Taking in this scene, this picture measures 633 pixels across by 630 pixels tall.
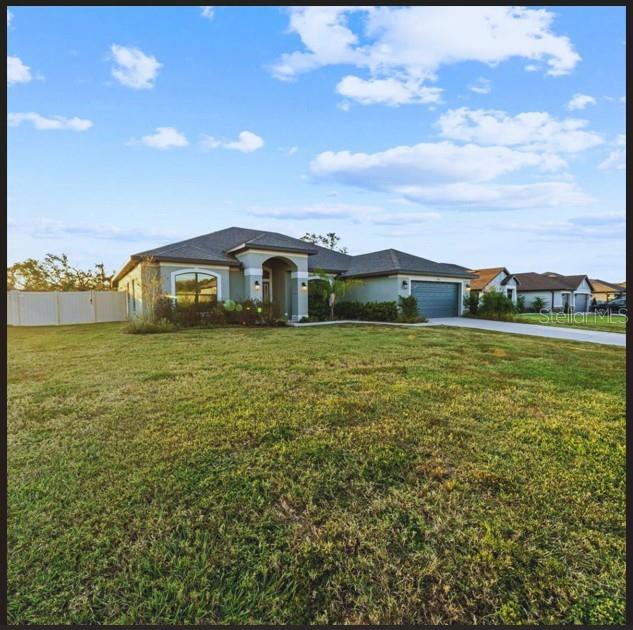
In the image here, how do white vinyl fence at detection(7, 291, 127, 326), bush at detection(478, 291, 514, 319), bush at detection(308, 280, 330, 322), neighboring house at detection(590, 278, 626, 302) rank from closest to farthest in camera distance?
1. white vinyl fence at detection(7, 291, 127, 326)
2. bush at detection(478, 291, 514, 319)
3. bush at detection(308, 280, 330, 322)
4. neighboring house at detection(590, 278, 626, 302)

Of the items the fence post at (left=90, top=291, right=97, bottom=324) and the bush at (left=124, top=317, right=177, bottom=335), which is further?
the fence post at (left=90, top=291, right=97, bottom=324)

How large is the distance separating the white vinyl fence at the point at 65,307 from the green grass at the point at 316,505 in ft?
56.0

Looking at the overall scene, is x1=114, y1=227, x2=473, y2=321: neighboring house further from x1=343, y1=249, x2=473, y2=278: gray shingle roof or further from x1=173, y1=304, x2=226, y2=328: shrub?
x1=173, y1=304, x2=226, y2=328: shrub

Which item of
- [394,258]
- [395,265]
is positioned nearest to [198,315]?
[395,265]

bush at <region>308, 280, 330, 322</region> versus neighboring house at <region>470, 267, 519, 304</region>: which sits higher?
neighboring house at <region>470, 267, 519, 304</region>

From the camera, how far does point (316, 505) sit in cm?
240

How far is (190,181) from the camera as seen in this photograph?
35.3 feet

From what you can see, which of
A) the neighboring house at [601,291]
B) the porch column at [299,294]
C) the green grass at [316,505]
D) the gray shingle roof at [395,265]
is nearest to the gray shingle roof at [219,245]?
the porch column at [299,294]

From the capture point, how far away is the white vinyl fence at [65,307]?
18141 mm

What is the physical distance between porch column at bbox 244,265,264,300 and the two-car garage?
8981 mm

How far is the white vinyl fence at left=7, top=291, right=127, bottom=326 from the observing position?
59.5 feet

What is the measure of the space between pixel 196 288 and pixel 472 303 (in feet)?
53.8

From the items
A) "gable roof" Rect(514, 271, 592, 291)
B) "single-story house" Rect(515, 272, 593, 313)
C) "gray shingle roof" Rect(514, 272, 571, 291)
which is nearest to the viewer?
"single-story house" Rect(515, 272, 593, 313)

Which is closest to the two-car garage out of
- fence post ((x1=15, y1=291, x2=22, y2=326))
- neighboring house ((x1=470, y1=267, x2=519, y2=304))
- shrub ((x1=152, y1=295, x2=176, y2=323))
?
neighboring house ((x1=470, y1=267, x2=519, y2=304))
